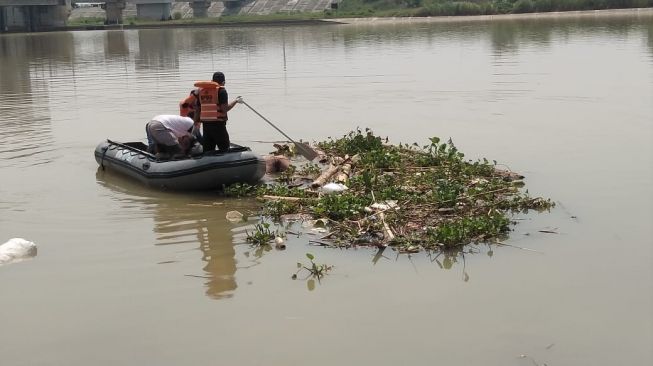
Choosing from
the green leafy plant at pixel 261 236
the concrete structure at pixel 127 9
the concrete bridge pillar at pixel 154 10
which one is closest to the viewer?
the green leafy plant at pixel 261 236

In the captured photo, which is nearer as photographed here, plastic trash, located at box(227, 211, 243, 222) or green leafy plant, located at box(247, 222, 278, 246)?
green leafy plant, located at box(247, 222, 278, 246)

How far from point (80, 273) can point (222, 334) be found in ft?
7.47

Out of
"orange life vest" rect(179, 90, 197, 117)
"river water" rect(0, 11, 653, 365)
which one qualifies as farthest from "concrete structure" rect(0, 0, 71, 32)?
"orange life vest" rect(179, 90, 197, 117)

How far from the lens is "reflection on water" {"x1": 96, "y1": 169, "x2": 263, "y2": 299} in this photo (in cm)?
870

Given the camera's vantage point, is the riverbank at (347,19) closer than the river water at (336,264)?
No

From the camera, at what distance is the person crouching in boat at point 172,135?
1178cm

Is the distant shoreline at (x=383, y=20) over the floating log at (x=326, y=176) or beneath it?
over

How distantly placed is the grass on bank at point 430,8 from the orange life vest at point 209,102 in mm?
57978

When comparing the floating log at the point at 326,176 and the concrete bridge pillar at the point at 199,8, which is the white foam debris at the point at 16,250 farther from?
the concrete bridge pillar at the point at 199,8

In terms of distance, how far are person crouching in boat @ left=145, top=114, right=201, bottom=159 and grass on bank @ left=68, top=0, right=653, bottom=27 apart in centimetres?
5778

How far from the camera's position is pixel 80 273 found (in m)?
8.78

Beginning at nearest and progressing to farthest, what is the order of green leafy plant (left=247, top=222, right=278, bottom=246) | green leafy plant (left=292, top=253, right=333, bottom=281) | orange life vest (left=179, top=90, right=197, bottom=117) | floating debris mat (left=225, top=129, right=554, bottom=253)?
1. green leafy plant (left=292, top=253, right=333, bottom=281)
2. floating debris mat (left=225, top=129, right=554, bottom=253)
3. green leafy plant (left=247, top=222, right=278, bottom=246)
4. orange life vest (left=179, top=90, right=197, bottom=117)

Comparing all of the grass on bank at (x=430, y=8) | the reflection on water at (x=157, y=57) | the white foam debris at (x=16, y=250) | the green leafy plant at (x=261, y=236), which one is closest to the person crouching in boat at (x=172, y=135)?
the green leafy plant at (x=261, y=236)

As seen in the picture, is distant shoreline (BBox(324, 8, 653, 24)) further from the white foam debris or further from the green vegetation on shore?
the white foam debris
